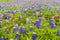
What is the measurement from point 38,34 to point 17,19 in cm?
89

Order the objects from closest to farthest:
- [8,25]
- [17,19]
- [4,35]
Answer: [4,35]
[8,25]
[17,19]

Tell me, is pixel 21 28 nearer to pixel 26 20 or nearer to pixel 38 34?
pixel 38 34

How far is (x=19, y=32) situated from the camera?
2.86 m

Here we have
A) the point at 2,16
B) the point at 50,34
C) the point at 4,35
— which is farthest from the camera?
the point at 2,16

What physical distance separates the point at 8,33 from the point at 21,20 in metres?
0.66

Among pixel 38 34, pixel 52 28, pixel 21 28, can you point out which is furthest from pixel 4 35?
pixel 52 28

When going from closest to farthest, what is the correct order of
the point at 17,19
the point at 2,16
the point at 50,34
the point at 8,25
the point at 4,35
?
the point at 50,34 → the point at 4,35 → the point at 8,25 → the point at 17,19 → the point at 2,16

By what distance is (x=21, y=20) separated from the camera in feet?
11.6

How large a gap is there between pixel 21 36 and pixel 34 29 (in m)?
0.26

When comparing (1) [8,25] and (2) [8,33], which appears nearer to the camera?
(2) [8,33]

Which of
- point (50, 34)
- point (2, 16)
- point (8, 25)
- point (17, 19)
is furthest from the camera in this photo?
point (2, 16)

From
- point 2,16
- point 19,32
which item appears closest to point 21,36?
point 19,32

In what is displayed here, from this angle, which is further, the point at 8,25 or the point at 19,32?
the point at 8,25

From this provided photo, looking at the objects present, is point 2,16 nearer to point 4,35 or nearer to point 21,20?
point 21,20
